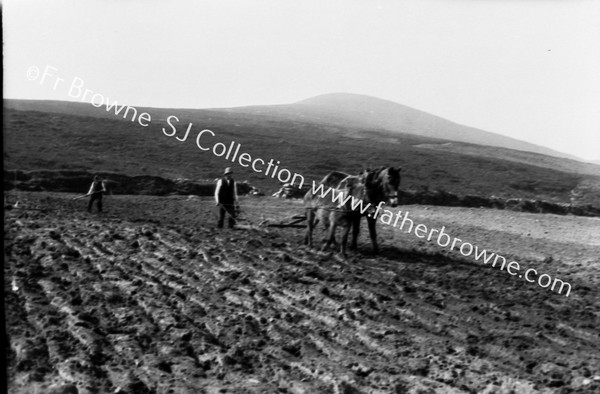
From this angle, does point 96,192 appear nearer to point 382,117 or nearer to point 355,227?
point 355,227

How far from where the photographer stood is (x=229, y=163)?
28.7m

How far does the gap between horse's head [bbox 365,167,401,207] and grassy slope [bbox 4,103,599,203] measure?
44.6 ft

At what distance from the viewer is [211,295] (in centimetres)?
798

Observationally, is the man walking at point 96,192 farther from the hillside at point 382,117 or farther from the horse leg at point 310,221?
the hillside at point 382,117

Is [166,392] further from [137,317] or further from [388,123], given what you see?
[388,123]

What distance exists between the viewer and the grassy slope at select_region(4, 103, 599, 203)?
25.1m

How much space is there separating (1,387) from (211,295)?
3234 mm

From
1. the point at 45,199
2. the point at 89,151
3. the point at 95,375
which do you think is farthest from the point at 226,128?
the point at 95,375

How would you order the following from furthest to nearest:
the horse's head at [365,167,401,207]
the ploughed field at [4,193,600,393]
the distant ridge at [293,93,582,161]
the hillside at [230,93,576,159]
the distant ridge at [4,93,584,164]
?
the distant ridge at [293,93,582,161] < the hillside at [230,93,576,159] < the distant ridge at [4,93,584,164] < the horse's head at [365,167,401,207] < the ploughed field at [4,193,600,393]

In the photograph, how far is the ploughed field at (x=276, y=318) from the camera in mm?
5512

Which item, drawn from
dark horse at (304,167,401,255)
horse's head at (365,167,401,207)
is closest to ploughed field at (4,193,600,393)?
dark horse at (304,167,401,255)

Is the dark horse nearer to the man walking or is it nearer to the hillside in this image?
the man walking

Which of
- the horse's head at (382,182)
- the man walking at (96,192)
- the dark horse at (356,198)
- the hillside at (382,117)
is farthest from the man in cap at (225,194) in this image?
the hillside at (382,117)

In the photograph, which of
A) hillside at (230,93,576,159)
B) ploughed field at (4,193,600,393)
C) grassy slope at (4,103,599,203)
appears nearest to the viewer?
ploughed field at (4,193,600,393)
